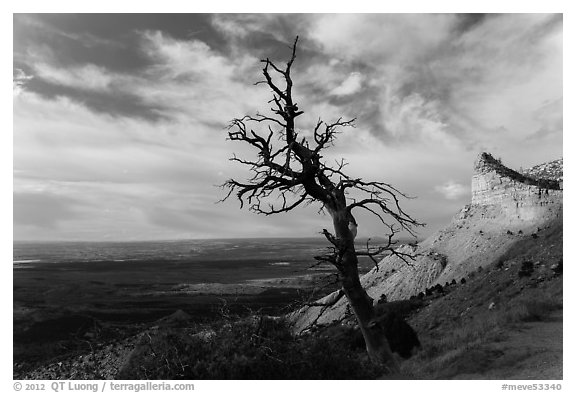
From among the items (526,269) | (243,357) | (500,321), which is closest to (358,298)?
(243,357)

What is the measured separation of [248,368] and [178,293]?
206ft

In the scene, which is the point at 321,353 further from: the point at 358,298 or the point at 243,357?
the point at 243,357

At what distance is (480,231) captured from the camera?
3325 centimetres

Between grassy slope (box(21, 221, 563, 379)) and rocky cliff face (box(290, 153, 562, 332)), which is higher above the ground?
rocky cliff face (box(290, 153, 562, 332))

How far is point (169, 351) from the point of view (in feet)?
28.3

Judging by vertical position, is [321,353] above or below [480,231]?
below

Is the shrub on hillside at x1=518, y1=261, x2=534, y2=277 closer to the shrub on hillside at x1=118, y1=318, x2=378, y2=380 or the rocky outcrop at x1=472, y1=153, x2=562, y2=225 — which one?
the rocky outcrop at x1=472, y1=153, x2=562, y2=225

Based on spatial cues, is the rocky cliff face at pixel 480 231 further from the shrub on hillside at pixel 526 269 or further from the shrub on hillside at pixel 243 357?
the shrub on hillside at pixel 243 357

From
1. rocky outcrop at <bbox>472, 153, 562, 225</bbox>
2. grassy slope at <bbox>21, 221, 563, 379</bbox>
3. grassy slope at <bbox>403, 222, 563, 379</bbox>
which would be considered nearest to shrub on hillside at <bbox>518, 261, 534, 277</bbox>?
grassy slope at <bbox>403, 222, 563, 379</bbox>

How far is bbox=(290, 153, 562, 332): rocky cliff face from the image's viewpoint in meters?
29.8

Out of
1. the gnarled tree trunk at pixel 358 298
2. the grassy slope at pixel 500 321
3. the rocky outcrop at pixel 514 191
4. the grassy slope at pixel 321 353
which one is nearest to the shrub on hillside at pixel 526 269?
the grassy slope at pixel 500 321

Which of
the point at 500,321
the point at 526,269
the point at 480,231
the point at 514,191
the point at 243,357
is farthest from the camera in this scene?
the point at 480,231
